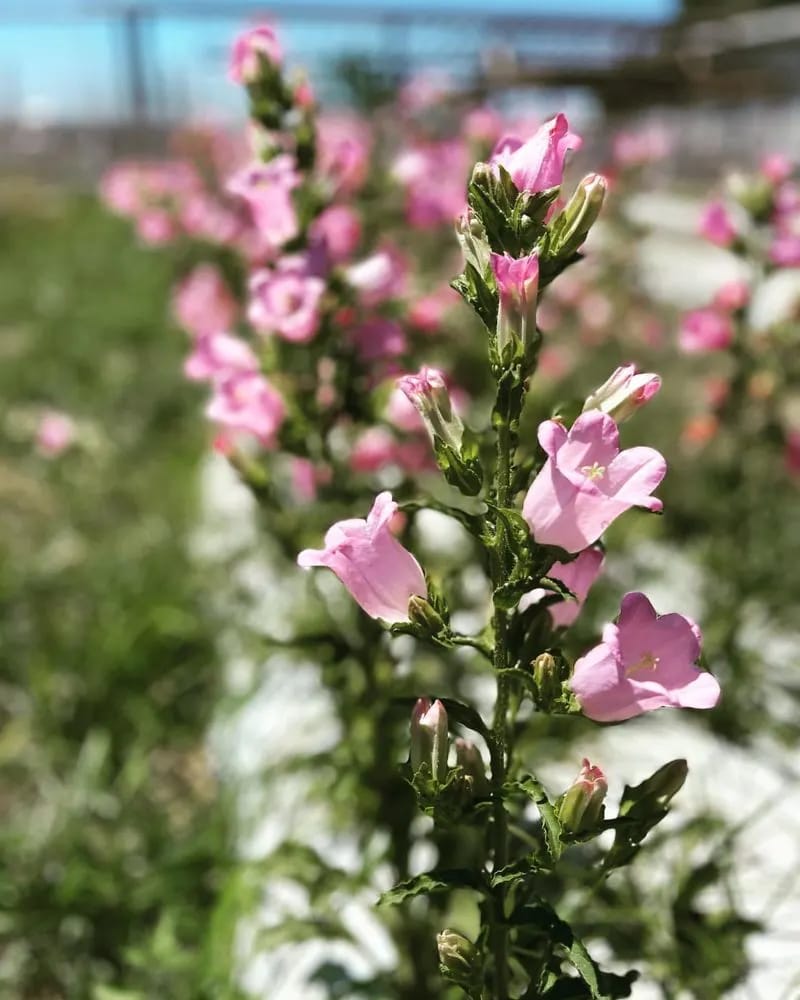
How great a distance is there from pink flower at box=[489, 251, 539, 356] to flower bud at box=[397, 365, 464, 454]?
85mm

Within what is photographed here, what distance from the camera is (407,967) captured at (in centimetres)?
169

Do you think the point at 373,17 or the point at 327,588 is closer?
the point at 327,588

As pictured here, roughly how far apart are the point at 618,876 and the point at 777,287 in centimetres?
425

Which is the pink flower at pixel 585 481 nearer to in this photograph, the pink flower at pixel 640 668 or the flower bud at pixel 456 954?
the pink flower at pixel 640 668

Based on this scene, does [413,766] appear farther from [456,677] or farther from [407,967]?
[456,677]

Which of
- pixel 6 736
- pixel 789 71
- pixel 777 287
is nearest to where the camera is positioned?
pixel 6 736

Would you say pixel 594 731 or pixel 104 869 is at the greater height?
pixel 594 731

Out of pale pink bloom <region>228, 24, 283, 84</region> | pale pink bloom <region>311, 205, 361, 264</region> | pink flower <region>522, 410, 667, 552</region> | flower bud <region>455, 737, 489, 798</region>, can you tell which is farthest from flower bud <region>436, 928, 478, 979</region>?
pale pink bloom <region>311, 205, 361, 264</region>

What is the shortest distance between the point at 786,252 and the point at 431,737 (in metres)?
1.69

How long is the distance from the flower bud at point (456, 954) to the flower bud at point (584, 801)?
0.60ft

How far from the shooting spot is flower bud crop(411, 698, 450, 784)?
998mm

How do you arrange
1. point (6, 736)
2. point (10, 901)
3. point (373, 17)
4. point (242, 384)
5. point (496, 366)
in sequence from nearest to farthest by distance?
point (496, 366), point (242, 384), point (10, 901), point (6, 736), point (373, 17)

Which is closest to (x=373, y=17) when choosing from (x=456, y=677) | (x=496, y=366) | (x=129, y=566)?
(x=129, y=566)

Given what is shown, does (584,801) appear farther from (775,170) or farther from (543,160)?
(775,170)
